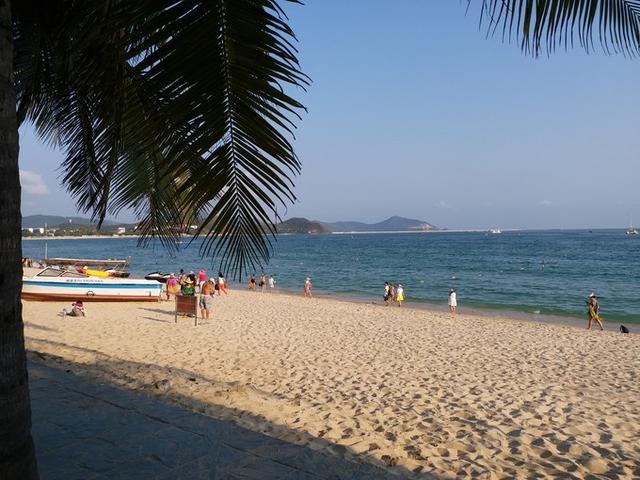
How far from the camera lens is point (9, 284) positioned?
5.11 feet

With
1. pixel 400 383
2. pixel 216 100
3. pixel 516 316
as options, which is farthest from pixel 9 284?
pixel 516 316

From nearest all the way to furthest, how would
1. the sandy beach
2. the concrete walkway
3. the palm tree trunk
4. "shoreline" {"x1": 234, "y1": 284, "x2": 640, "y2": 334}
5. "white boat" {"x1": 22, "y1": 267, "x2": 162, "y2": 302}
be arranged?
the palm tree trunk < the concrete walkway < the sandy beach < "white boat" {"x1": 22, "y1": 267, "x2": 162, "y2": 302} < "shoreline" {"x1": 234, "y1": 284, "x2": 640, "y2": 334}

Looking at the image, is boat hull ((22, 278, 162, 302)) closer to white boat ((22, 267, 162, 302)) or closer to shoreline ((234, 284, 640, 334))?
white boat ((22, 267, 162, 302))

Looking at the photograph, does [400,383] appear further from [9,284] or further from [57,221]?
[57,221]

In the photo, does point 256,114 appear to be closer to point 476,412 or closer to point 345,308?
point 476,412

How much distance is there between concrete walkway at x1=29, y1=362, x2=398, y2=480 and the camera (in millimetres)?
3266

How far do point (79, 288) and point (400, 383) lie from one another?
44.9 ft

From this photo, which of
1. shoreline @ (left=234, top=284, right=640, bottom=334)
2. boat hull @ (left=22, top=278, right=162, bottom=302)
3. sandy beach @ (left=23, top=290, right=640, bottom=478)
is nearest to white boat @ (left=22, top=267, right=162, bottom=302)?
boat hull @ (left=22, top=278, right=162, bottom=302)

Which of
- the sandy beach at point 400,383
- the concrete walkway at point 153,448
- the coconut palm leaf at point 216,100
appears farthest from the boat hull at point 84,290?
the coconut palm leaf at point 216,100

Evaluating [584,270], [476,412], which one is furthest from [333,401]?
[584,270]

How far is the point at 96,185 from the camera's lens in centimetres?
340

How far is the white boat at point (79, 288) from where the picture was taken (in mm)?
17125

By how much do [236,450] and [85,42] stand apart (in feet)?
9.60

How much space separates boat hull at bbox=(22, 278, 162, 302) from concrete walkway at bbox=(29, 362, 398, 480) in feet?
43.7
